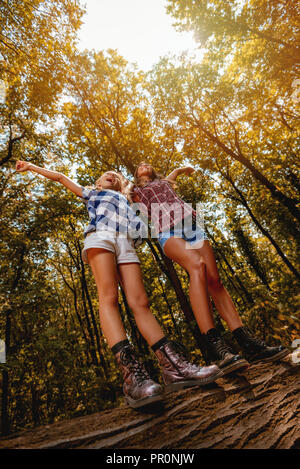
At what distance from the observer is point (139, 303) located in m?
2.12

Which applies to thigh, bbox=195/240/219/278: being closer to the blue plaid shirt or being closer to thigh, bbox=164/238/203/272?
thigh, bbox=164/238/203/272

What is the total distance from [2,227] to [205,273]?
8816mm

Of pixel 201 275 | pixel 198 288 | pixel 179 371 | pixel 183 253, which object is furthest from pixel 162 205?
pixel 179 371

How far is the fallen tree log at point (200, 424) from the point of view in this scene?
4.03 feet

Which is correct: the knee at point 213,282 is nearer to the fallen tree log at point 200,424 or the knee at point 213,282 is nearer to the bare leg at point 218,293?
the bare leg at point 218,293

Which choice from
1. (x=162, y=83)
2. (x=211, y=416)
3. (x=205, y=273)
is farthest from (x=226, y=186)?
(x=211, y=416)

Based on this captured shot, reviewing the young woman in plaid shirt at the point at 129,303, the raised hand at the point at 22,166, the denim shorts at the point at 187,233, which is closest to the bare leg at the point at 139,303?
the young woman in plaid shirt at the point at 129,303

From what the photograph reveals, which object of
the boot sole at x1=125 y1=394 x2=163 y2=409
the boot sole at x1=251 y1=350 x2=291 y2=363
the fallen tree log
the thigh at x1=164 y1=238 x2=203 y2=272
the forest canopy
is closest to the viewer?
the fallen tree log

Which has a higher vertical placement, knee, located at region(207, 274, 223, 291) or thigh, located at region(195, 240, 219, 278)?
thigh, located at region(195, 240, 219, 278)

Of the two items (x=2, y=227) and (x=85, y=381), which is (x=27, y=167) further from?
(x=85, y=381)

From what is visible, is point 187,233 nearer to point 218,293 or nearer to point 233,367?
point 218,293

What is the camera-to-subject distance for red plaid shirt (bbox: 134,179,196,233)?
→ 2799 millimetres

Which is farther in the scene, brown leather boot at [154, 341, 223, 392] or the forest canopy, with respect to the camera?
the forest canopy

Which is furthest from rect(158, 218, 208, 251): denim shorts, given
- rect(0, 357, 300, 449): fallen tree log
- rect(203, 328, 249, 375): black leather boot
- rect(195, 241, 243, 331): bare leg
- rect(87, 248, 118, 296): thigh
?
rect(0, 357, 300, 449): fallen tree log
